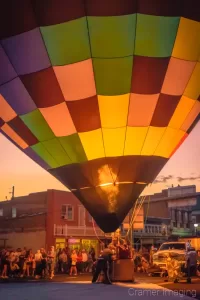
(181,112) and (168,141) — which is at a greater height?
(181,112)

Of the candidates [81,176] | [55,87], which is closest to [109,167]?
[81,176]

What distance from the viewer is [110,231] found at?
31.9 ft

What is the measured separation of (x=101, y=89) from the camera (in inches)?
347

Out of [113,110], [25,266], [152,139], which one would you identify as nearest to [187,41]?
[113,110]

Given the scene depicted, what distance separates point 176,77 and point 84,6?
2599 mm

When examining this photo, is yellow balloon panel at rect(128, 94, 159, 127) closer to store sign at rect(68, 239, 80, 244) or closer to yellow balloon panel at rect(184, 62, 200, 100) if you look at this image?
yellow balloon panel at rect(184, 62, 200, 100)

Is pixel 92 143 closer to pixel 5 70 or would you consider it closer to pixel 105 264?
pixel 5 70

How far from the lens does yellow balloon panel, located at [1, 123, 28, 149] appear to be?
10.2 m

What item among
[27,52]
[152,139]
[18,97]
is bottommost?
[152,139]

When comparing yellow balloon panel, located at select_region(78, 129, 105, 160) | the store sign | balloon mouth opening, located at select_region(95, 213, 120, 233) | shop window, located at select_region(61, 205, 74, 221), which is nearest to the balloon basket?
balloon mouth opening, located at select_region(95, 213, 120, 233)

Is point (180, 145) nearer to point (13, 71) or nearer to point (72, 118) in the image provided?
point (72, 118)

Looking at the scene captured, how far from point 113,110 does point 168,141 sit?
5.69ft

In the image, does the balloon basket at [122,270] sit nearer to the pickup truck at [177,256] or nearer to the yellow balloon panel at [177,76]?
the pickup truck at [177,256]

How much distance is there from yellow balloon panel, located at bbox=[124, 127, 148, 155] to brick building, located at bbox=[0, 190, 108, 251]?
17.1 meters
